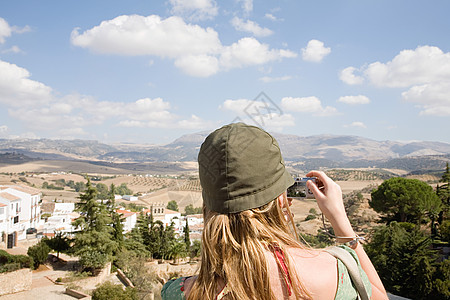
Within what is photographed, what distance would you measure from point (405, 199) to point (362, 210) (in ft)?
44.5

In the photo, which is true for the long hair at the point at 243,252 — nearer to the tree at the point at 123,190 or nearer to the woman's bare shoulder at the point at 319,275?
the woman's bare shoulder at the point at 319,275

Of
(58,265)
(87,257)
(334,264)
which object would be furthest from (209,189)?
(58,265)

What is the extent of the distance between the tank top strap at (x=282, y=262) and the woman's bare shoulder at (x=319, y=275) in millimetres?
33

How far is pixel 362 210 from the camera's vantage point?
37.8 metres

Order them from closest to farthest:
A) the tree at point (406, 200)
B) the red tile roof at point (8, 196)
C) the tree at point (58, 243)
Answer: the tree at point (58, 243) < the tree at point (406, 200) < the red tile roof at point (8, 196)

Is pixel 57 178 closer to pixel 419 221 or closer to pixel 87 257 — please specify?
pixel 87 257

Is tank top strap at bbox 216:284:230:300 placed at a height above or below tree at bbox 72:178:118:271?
above

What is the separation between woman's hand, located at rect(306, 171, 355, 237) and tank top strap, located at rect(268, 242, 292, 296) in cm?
26

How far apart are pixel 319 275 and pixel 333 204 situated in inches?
11.4

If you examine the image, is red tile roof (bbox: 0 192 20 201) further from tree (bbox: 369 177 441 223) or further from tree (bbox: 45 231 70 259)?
tree (bbox: 369 177 441 223)

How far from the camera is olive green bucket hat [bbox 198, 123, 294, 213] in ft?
3.56

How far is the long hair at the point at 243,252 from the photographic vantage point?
3.37ft

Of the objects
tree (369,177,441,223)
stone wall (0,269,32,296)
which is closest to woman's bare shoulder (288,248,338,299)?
stone wall (0,269,32,296)

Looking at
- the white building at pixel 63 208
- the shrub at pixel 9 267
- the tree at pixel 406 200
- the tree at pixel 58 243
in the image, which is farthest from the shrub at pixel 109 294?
the white building at pixel 63 208
